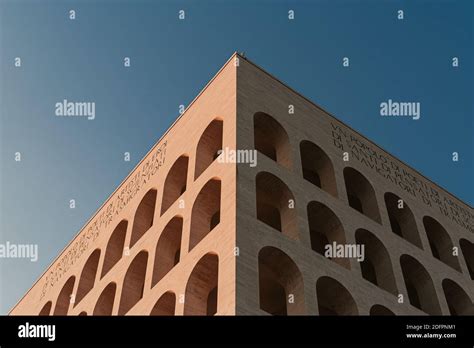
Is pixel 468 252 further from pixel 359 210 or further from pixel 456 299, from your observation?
pixel 359 210

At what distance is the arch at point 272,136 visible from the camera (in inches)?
1111

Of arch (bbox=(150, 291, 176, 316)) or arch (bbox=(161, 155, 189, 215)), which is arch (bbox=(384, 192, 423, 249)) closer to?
arch (bbox=(161, 155, 189, 215))

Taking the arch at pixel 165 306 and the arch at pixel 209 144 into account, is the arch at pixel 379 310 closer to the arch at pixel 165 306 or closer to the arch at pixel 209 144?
the arch at pixel 165 306

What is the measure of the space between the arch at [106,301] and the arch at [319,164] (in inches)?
371

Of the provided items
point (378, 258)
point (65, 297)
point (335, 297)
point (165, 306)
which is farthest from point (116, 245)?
point (335, 297)

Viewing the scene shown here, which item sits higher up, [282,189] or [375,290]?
[282,189]

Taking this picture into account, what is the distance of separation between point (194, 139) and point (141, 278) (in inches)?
231

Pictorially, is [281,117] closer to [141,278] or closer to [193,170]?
[193,170]

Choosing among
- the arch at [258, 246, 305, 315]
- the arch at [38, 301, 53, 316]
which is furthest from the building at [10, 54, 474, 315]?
the arch at [38, 301, 53, 316]

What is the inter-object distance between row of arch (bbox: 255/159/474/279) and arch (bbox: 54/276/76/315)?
11.9 meters

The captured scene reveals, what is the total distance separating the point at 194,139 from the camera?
97.0 feet

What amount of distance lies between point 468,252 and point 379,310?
11.1m
